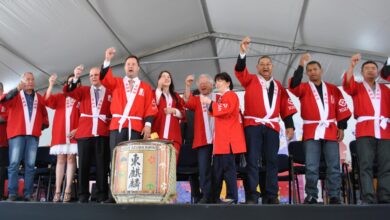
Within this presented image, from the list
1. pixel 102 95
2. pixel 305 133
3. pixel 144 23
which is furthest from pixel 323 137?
pixel 144 23

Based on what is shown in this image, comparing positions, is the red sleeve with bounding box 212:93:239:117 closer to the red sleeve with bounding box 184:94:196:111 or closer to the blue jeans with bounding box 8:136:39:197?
the red sleeve with bounding box 184:94:196:111

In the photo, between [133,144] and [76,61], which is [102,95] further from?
[76,61]

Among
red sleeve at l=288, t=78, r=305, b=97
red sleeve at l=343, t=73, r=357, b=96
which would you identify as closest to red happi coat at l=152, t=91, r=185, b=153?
red sleeve at l=288, t=78, r=305, b=97

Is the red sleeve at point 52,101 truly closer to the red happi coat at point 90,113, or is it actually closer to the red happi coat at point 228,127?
the red happi coat at point 90,113

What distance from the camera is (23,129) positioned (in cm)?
392

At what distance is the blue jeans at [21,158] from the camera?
12.5ft

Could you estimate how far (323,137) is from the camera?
3.38 m

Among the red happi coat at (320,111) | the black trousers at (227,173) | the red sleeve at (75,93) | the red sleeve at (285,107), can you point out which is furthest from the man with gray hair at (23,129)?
the red happi coat at (320,111)

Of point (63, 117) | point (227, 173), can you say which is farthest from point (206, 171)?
point (63, 117)

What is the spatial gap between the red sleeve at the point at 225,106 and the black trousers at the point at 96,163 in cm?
115

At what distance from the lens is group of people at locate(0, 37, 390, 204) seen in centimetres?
329

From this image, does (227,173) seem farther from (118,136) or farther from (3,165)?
(3,165)

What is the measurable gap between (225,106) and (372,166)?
1.47 m

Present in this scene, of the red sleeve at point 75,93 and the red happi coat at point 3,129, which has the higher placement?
the red sleeve at point 75,93
